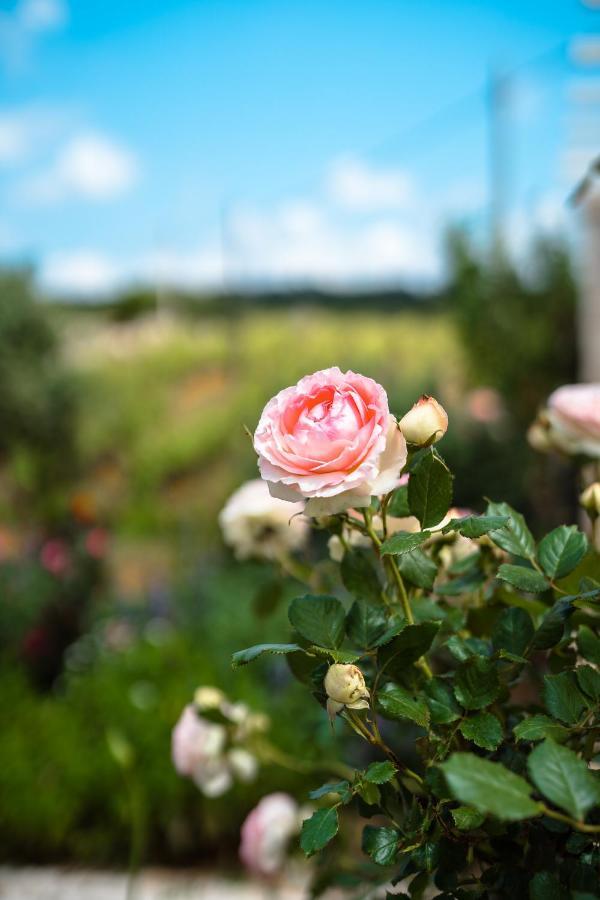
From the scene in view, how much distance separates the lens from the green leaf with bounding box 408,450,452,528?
617mm

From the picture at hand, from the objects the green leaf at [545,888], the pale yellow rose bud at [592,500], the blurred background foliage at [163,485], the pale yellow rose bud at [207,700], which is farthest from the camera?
the blurred background foliage at [163,485]

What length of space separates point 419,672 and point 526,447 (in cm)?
465

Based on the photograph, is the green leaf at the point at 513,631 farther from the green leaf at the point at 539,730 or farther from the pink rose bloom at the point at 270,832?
the pink rose bloom at the point at 270,832

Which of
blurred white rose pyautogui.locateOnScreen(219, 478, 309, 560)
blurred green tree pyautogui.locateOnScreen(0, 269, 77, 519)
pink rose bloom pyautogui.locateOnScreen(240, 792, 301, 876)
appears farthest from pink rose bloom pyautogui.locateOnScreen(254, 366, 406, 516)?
blurred green tree pyautogui.locateOnScreen(0, 269, 77, 519)

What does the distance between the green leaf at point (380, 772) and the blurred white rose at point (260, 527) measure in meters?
0.45

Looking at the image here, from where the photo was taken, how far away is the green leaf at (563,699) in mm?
586

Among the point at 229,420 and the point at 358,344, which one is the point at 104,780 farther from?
the point at 358,344

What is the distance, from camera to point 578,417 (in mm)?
824

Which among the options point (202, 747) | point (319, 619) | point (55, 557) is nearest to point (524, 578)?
point (319, 619)

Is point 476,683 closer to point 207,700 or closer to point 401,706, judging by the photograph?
point 401,706

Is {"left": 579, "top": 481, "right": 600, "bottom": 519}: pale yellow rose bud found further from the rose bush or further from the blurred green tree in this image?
the blurred green tree

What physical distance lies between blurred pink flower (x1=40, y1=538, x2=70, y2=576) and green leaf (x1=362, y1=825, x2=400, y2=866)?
297 centimetres

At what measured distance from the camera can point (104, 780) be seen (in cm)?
236

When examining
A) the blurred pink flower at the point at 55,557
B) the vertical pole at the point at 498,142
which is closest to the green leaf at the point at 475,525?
the blurred pink flower at the point at 55,557
